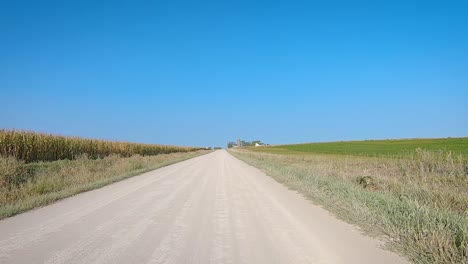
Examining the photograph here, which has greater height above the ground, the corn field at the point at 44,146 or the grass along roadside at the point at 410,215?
the corn field at the point at 44,146

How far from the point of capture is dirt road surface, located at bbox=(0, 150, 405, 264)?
483 centimetres

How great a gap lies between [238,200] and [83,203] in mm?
3948

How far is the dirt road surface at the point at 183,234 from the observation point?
4.83m

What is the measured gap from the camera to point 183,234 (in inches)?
239

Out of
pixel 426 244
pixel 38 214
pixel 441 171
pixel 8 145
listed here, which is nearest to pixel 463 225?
pixel 426 244

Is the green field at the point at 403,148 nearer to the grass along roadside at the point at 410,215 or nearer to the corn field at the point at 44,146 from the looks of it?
the grass along roadside at the point at 410,215

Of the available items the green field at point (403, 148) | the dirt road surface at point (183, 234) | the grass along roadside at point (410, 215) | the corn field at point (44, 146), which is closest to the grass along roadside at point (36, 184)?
the dirt road surface at point (183, 234)

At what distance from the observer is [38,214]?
8000 mm

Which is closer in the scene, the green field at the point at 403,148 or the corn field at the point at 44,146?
the corn field at the point at 44,146

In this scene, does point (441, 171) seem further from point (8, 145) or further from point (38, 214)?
point (8, 145)

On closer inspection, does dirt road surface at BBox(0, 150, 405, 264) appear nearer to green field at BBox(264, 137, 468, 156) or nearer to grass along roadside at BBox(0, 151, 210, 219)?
grass along roadside at BBox(0, 151, 210, 219)

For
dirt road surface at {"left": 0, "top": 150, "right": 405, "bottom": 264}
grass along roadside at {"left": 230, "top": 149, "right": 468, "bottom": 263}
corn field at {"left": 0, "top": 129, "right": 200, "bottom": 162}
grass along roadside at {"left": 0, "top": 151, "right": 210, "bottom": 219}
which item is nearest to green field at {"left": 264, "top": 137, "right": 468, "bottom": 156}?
grass along roadside at {"left": 230, "top": 149, "right": 468, "bottom": 263}

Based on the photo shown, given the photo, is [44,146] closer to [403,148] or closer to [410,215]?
[410,215]

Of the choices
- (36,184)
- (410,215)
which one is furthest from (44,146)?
(410,215)
